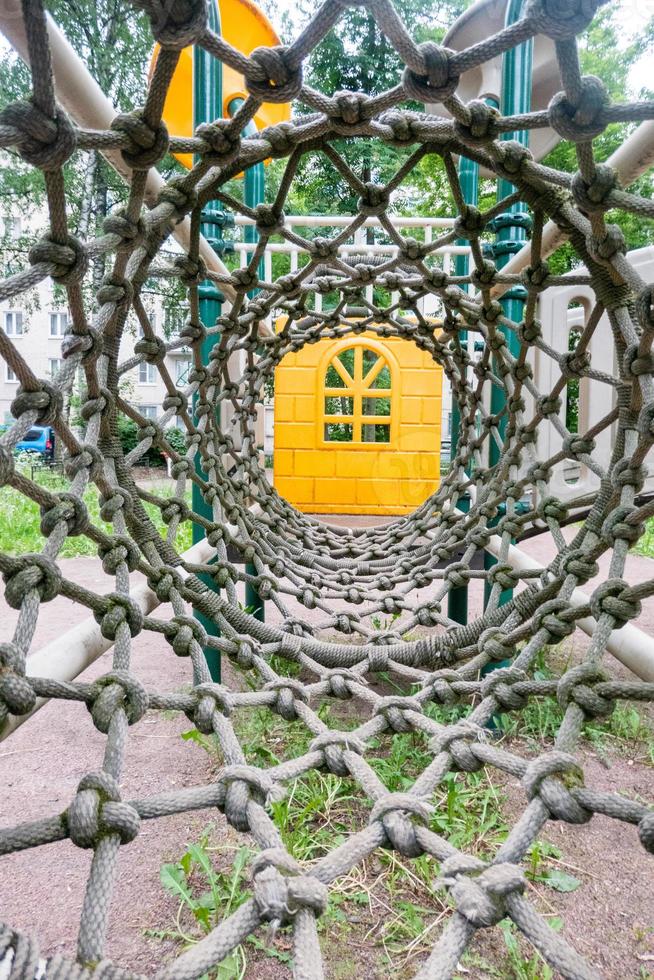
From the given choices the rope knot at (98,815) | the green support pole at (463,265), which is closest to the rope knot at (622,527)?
the rope knot at (98,815)

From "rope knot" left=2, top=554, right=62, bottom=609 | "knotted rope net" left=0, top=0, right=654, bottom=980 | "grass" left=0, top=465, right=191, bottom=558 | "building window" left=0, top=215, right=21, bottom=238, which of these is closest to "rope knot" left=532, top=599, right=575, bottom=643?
"knotted rope net" left=0, top=0, right=654, bottom=980

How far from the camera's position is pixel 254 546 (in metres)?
1.12

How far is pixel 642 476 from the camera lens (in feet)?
1.94

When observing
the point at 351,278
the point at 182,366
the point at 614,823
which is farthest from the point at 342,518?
the point at 182,366

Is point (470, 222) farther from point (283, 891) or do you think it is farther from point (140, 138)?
point (283, 891)

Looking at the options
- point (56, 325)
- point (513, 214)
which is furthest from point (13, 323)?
point (513, 214)

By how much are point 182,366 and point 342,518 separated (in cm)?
1151

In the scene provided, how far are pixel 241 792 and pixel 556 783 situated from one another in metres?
0.21

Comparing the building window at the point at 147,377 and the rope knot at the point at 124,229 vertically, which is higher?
the building window at the point at 147,377

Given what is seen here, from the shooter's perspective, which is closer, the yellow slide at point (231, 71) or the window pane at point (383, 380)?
the yellow slide at point (231, 71)

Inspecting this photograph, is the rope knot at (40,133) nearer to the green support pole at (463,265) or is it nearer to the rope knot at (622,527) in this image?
the rope knot at (622,527)

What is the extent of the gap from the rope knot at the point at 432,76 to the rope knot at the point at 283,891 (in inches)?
18.9

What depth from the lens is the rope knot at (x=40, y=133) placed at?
1.17 feet

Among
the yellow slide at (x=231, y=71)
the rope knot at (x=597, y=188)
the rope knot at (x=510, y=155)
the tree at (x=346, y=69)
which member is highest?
the tree at (x=346, y=69)
